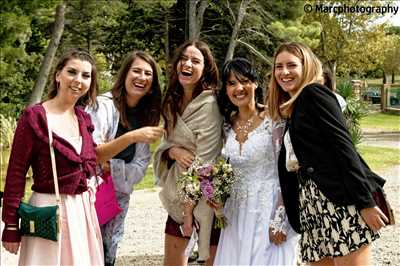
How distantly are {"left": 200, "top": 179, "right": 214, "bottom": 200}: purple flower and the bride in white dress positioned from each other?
17 cm

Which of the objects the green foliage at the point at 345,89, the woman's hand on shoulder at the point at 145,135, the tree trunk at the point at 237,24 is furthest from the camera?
the tree trunk at the point at 237,24

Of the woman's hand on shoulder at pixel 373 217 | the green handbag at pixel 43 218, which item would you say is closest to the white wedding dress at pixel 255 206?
the woman's hand on shoulder at pixel 373 217

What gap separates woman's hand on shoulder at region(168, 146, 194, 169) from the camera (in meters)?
3.40

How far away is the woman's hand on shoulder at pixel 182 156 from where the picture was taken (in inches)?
Answer: 134

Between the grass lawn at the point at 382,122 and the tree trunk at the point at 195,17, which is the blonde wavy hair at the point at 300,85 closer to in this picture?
the tree trunk at the point at 195,17

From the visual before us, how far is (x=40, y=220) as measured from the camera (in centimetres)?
273

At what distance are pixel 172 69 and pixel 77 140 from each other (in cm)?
97

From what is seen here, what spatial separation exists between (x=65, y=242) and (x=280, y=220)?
1286mm

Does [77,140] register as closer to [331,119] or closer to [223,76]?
[223,76]

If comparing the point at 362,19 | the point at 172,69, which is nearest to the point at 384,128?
the point at 362,19

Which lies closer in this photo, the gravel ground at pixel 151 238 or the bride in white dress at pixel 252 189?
the bride in white dress at pixel 252 189

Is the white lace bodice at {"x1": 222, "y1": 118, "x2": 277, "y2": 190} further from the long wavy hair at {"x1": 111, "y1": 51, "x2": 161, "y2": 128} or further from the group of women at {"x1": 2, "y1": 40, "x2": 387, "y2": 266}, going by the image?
the long wavy hair at {"x1": 111, "y1": 51, "x2": 161, "y2": 128}

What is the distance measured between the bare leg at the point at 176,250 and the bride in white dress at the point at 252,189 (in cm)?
36

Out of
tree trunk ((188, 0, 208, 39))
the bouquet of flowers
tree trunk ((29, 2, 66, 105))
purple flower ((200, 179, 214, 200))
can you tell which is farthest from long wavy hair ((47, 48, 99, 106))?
tree trunk ((188, 0, 208, 39))
